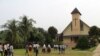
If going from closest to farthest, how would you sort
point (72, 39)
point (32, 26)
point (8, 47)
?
point (8, 47) → point (32, 26) → point (72, 39)

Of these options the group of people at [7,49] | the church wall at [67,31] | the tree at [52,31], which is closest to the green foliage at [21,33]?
the church wall at [67,31]

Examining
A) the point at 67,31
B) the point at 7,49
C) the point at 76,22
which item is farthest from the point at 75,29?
the point at 7,49

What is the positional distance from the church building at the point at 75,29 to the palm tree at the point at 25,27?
1456 centimetres

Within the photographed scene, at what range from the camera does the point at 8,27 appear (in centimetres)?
9419

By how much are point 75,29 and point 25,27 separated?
57.7 feet

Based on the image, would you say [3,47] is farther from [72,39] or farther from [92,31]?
[72,39]

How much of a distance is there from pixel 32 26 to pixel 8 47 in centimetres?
6333

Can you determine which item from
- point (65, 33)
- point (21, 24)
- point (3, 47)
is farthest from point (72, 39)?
point (3, 47)

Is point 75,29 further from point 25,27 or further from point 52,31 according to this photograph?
point 25,27

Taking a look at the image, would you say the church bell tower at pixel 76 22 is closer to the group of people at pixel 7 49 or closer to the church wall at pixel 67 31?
the church wall at pixel 67 31

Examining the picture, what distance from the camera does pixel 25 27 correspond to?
316 feet

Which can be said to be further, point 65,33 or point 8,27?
point 65,33

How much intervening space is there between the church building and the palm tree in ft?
47.8

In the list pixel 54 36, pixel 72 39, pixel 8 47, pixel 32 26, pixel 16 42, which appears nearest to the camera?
pixel 8 47
